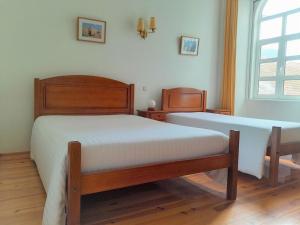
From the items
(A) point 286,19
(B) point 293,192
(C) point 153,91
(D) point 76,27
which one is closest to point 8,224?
(B) point 293,192

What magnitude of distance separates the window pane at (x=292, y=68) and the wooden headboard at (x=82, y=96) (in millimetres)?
2621

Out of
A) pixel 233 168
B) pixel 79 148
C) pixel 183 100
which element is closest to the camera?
pixel 79 148

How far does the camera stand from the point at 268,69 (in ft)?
15.0

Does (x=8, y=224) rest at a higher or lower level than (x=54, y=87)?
lower

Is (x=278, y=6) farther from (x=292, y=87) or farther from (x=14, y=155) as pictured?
(x=14, y=155)

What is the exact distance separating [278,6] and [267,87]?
1.42 metres

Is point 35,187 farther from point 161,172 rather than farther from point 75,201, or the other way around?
point 161,172

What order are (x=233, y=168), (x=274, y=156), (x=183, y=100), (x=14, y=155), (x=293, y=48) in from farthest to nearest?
1. (x=183, y=100)
2. (x=293, y=48)
3. (x=14, y=155)
4. (x=274, y=156)
5. (x=233, y=168)

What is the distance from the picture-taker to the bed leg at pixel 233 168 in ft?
7.13

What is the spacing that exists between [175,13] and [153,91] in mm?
1381

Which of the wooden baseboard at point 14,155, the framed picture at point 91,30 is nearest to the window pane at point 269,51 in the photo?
the framed picture at point 91,30

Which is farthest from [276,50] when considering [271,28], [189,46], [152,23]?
[152,23]

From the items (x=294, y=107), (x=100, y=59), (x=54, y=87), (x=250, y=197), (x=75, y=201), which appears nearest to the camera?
(x=75, y=201)

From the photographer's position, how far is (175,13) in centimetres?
429
